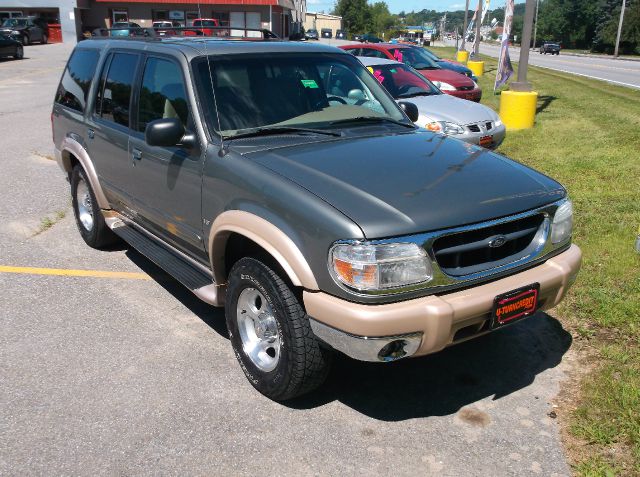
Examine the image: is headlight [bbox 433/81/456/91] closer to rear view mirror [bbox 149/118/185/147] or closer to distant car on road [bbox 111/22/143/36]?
distant car on road [bbox 111/22/143/36]

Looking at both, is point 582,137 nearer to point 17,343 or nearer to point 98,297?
point 98,297

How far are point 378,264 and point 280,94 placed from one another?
1.73 metres

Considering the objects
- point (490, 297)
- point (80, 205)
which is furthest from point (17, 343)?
point (490, 297)

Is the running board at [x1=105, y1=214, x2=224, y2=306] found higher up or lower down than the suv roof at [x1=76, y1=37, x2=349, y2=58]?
lower down

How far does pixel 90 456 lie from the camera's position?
10.0 feet

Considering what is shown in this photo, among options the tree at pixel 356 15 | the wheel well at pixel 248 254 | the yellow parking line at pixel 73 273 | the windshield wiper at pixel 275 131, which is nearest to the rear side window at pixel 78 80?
the yellow parking line at pixel 73 273

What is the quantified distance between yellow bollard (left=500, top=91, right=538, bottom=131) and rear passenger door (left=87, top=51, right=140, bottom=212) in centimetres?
907

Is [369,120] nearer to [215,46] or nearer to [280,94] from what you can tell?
[280,94]

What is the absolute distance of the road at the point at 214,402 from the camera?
3.05 metres

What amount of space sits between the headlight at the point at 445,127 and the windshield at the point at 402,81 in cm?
128

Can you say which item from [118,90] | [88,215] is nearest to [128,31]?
[118,90]

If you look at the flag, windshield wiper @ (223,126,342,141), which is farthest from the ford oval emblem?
the flag

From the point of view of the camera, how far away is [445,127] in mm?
8789

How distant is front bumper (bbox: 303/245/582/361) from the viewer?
285cm
